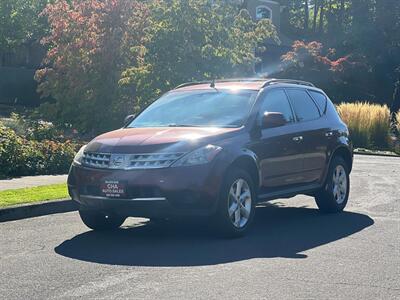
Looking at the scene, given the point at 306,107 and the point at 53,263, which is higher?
the point at 306,107

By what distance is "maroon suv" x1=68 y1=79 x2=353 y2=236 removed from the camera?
796 centimetres

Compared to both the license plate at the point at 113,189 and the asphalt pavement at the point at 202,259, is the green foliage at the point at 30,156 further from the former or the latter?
the license plate at the point at 113,189

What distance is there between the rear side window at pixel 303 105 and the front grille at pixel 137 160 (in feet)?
9.19

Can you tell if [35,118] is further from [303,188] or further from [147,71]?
[303,188]

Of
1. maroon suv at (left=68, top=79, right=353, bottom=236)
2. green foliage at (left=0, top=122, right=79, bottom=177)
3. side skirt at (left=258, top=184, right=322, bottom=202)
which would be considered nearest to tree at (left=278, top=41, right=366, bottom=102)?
green foliage at (left=0, top=122, right=79, bottom=177)

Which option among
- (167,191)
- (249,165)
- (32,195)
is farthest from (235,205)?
(32,195)

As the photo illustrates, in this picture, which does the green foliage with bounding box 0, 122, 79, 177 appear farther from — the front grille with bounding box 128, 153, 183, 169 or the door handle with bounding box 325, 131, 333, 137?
the front grille with bounding box 128, 153, 183, 169

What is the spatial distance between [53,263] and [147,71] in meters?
9.71

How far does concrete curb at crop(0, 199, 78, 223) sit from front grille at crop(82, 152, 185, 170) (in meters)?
1.30

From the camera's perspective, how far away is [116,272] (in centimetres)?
673

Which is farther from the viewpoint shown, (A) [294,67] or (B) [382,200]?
(A) [294,67]

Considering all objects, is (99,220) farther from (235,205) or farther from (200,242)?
(235,205)

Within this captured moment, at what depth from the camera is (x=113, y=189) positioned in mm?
8070

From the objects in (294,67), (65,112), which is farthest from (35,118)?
(294,67)
